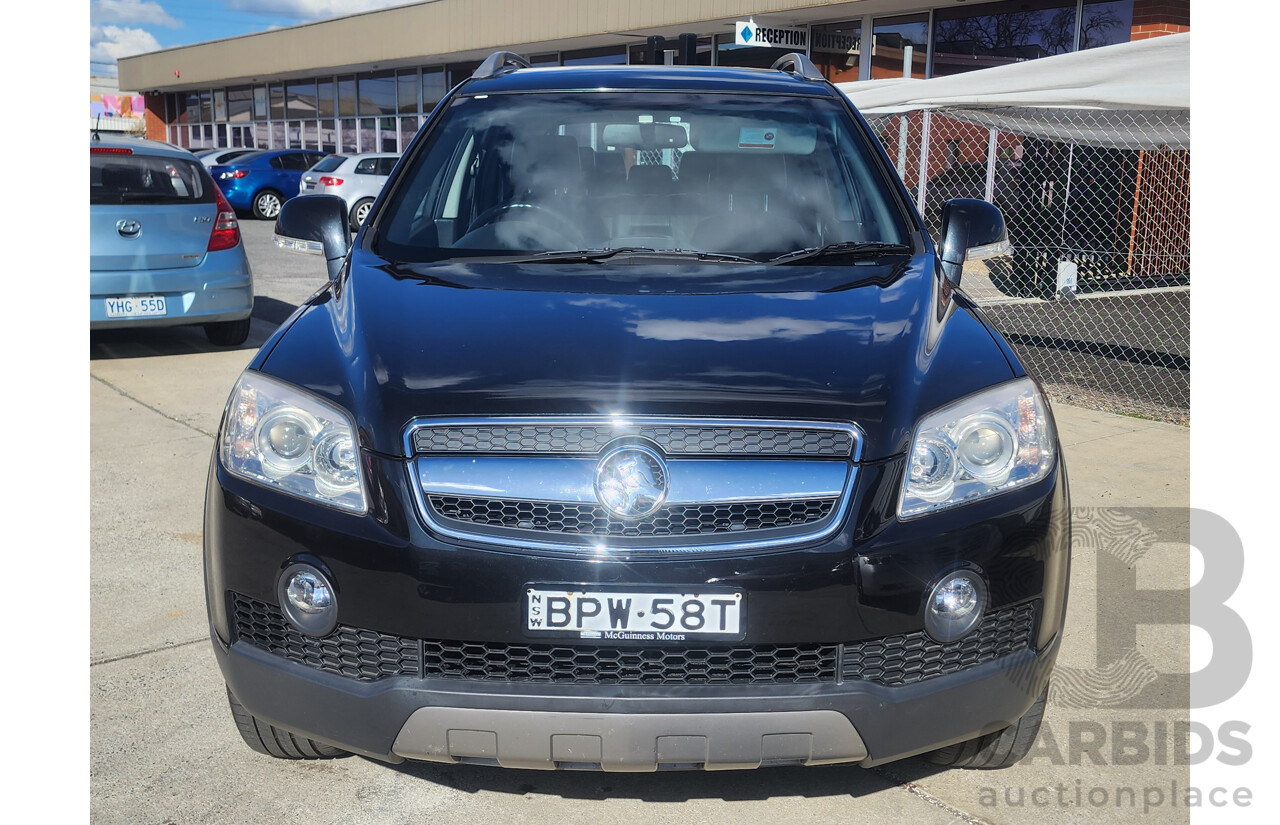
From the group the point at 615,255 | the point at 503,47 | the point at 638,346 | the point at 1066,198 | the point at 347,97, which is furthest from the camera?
the point at 347,97

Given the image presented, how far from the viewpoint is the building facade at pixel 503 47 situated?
15680 millimetres

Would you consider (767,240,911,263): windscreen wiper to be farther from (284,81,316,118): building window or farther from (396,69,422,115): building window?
(284,81,316,118): building window

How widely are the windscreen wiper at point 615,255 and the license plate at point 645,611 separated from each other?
1147 mm

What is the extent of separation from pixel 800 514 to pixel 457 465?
664mm

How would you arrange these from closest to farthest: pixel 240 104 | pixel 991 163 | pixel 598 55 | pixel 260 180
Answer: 1. pixel 991 163
2. pixel 260 180
3. pixel 598 55
4. pixel 240 104

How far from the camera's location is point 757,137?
11.6 ft

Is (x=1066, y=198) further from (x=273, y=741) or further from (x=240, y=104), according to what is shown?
(x=240, y=104)

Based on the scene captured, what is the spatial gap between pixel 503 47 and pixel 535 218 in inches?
957

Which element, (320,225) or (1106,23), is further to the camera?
(1106,23)

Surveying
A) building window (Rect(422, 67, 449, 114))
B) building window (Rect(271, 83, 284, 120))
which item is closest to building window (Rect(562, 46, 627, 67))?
building window (Rect(422, 67, 449, 114))

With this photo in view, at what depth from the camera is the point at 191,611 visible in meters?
3.77

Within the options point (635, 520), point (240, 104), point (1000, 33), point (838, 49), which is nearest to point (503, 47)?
point (838, 49)

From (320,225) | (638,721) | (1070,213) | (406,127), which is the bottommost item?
(638,721)
